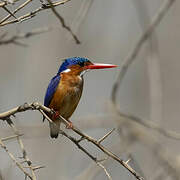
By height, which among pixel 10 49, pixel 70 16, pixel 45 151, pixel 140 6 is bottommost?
pixel 45 151

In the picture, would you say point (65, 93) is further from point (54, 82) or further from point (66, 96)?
point (54, 82)

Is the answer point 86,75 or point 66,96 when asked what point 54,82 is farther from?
point 86,75

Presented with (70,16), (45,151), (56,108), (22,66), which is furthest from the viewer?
(22,66)

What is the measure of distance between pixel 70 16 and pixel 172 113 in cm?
238

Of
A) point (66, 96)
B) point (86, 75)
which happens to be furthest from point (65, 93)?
point (86, 75)

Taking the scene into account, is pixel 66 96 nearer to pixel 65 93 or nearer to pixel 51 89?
pixel 65 93

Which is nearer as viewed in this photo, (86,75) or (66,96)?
(66,96)

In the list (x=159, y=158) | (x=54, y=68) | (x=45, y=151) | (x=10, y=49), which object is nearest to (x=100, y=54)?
(x=54, y=68)

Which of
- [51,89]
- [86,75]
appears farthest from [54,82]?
[86,75]

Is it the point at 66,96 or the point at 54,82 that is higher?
the point at 54,82

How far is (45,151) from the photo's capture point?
6.70 meters

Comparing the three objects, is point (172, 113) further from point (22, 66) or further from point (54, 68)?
point (22, 66)

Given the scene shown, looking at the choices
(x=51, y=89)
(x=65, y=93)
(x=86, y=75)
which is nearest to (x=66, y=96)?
(x=65, y=93)

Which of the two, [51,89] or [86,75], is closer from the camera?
[51,89]
